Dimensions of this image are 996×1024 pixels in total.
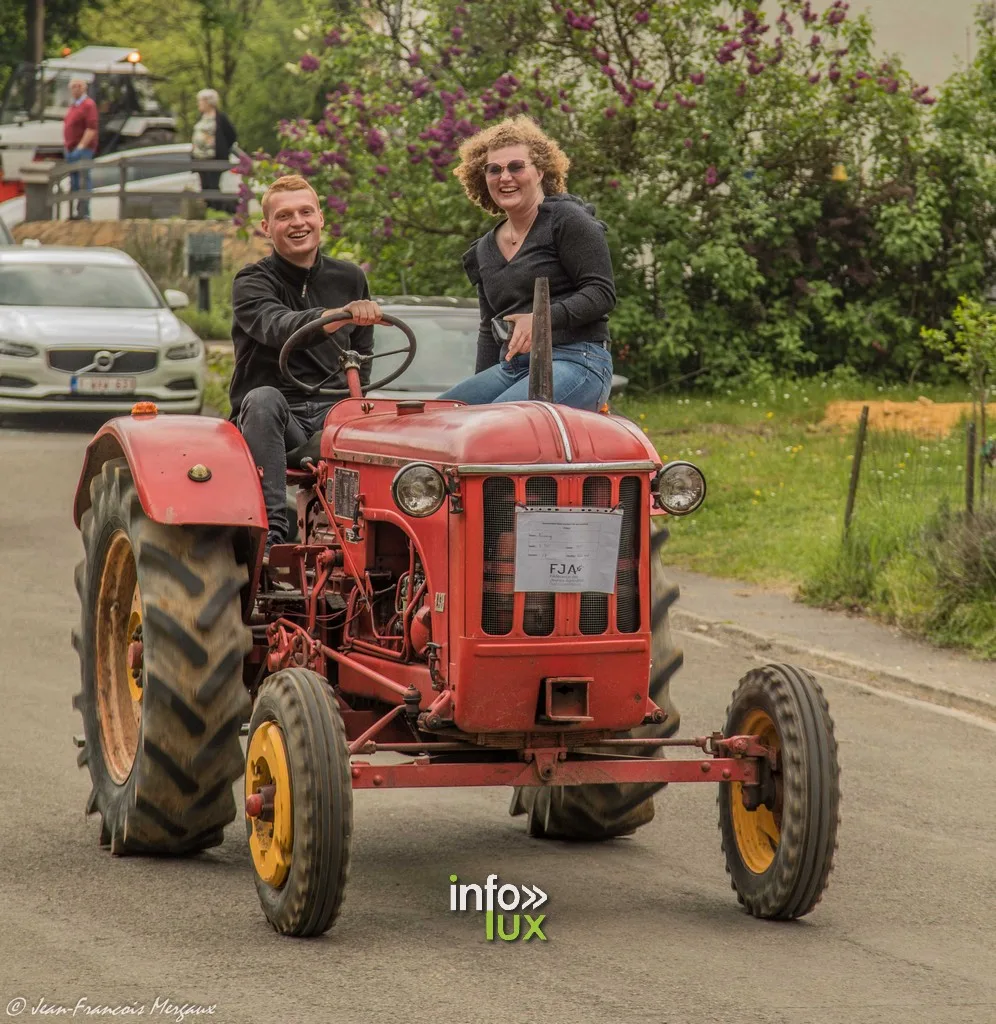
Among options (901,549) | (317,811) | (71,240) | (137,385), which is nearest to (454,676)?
(317,811)

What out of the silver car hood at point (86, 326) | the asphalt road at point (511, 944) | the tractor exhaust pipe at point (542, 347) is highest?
the tractor exhaust pipe at point (542, 347)

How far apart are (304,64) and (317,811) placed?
16.6m

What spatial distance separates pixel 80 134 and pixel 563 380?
30.3 metres

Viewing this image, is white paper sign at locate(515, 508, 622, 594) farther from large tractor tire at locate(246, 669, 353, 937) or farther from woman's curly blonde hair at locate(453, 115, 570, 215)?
woman's curly blonde hair at locate(453, 115, 570, 215)

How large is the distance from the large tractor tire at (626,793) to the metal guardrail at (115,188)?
26.3m

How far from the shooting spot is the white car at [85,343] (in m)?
19.1

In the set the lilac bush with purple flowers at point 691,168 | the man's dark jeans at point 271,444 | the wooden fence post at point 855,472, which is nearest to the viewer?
the man's dark jeans at point 271,444

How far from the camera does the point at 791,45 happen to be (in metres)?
20.8

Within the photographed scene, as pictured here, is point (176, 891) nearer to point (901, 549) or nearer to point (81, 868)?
point (81, 868)

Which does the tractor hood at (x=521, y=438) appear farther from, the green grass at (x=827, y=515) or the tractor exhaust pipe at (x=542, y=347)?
the green grass at (x=827, y=515)

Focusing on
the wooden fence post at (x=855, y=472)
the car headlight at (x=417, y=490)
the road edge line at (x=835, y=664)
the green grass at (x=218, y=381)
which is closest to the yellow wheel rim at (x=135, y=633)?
the car headlight at (x=417, y=490)

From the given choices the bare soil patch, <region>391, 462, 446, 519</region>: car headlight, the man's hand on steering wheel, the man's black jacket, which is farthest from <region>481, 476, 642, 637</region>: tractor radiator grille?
the bare soil patch

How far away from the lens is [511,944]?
227 inches

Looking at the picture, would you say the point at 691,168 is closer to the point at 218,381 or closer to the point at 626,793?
the point at 218,381
